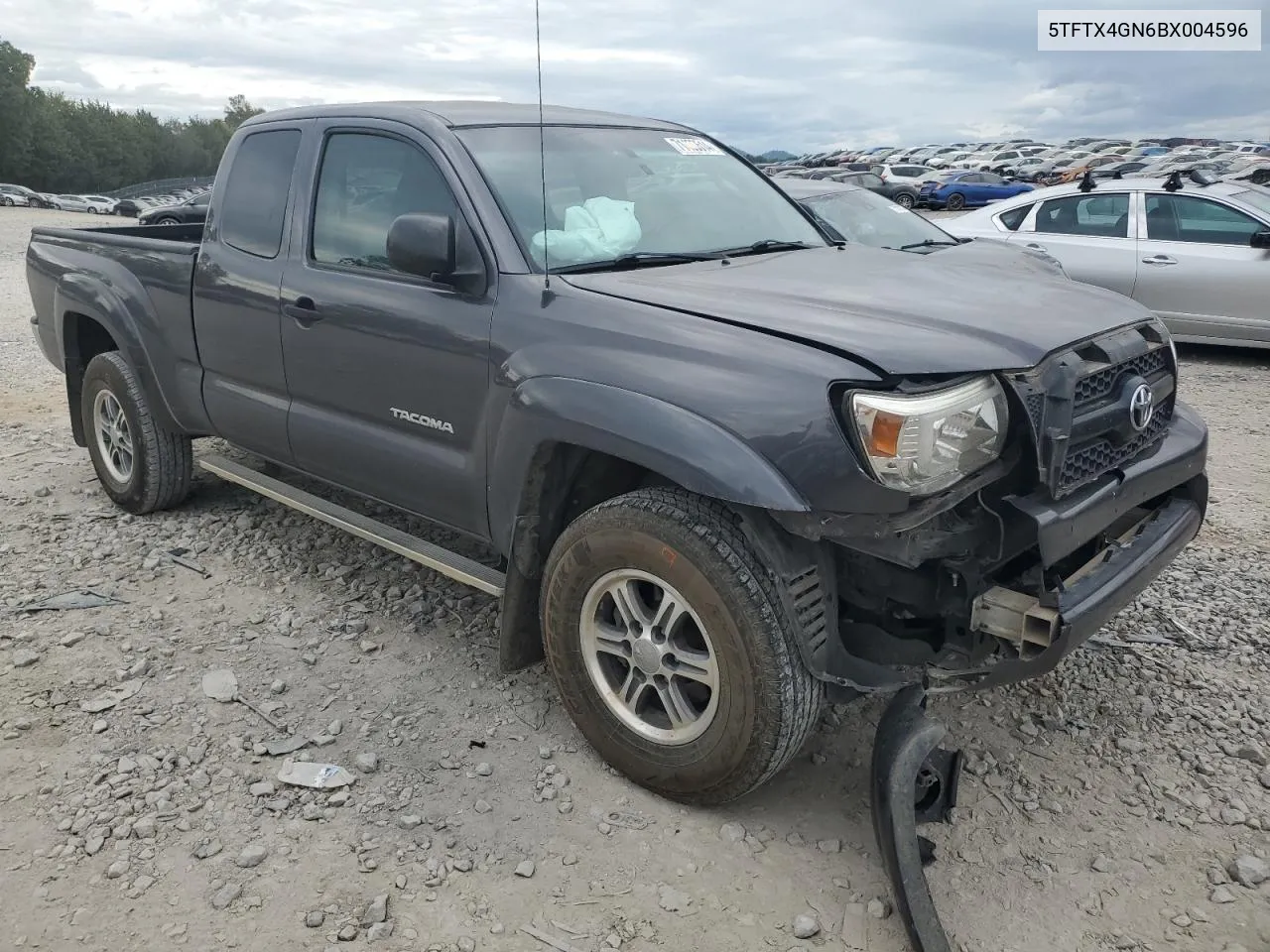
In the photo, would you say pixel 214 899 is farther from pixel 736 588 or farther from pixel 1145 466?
pixel 1145 466

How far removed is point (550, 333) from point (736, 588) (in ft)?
3.04

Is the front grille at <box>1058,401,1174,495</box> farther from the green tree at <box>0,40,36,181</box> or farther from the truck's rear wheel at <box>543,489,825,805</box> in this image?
the green tree at <box>0,40,36,181</box>

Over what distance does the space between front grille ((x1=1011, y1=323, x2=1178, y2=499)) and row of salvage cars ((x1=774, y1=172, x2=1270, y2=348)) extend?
4.63 metres

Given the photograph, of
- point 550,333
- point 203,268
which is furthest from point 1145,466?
point 203,268

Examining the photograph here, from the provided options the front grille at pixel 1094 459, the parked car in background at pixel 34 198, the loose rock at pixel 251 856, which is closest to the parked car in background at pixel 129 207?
the parked car in background at pixel 34 198

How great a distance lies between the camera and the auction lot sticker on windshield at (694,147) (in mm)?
4062

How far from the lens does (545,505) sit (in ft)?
10.3

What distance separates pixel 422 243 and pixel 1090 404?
6.25 ft

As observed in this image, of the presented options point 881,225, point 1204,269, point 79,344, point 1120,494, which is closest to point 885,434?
point 1120,494

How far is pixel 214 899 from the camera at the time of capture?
103 inches

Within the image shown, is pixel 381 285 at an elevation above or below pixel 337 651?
above

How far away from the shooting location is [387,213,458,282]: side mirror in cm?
306

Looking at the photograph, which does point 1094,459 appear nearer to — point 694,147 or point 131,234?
point 694,147

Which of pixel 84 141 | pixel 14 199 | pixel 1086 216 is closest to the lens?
pixel 1086 216
